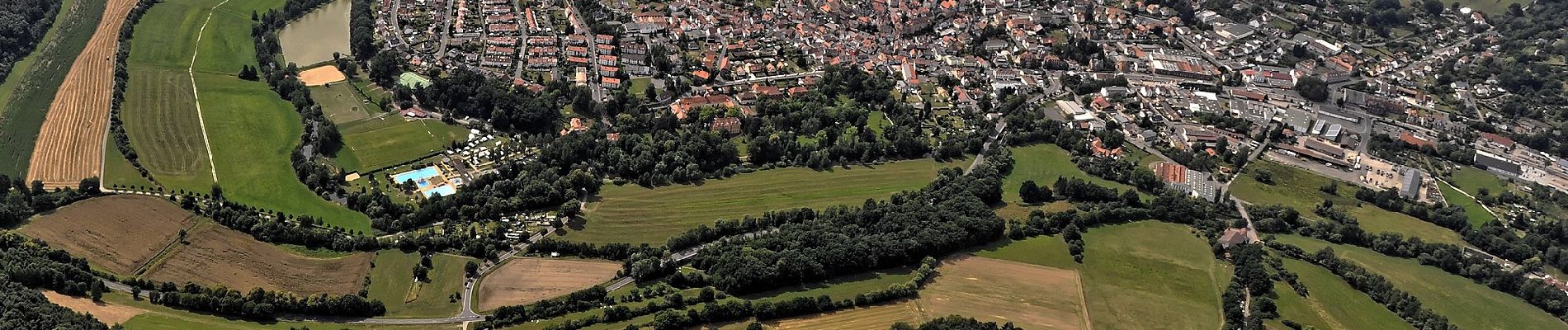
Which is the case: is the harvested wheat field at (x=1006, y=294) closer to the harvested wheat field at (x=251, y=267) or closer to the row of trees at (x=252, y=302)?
the row of trees at (x=252, y=302)

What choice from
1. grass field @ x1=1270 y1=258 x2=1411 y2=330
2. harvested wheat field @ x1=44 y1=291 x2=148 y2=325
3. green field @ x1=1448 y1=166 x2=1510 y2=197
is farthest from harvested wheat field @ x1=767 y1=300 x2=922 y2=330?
green field @ x1=1448 y1=166 x2=1510 y2=197

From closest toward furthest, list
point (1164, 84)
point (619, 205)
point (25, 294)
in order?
point (25, 294), point (619, 205), point (1164, 84)

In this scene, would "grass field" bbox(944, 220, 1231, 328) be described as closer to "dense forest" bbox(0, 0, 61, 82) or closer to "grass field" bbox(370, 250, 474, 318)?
"grass field" bbox(370, 250, 474, 318)

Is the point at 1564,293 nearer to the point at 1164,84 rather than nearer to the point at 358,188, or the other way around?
the point at 1164,84

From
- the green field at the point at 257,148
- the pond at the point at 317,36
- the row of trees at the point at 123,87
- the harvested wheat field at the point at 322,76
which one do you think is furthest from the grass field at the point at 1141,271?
the pond at the point at 317,36

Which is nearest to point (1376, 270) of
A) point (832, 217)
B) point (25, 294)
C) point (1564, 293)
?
point (1564, 293)

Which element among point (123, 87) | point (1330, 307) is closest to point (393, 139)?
point (123, 87)
